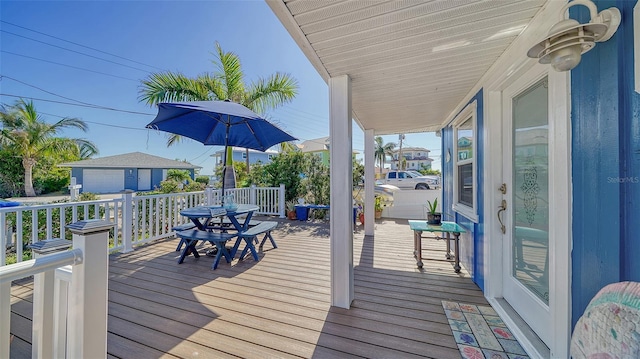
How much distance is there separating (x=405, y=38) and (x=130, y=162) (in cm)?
2220

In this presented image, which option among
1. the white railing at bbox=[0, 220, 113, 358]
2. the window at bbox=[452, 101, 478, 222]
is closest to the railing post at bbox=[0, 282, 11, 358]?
the white railing at bbox=[0, 220, 113, 358]

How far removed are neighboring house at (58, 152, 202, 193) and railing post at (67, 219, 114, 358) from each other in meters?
21.0

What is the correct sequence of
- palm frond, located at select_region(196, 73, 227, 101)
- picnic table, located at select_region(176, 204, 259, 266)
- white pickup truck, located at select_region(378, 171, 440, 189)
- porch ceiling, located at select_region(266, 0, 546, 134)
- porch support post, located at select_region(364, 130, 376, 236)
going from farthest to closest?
white pickup truck, located at select_region(378, 171, 440, 189) → palm frond, located at select_region(196, 73, 227, 101) → porch support post, located at select_region(364, 130, 376, 236) → picnic table, located at select_region(176, 204, 259, 266) → porch ceiling, located at select_region(266, 0, 546, 134)

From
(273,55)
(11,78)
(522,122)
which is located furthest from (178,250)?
(11,78)

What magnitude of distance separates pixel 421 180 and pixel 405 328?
570 inches

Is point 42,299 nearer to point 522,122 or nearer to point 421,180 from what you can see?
point 522,122

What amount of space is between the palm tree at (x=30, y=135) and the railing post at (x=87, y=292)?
19.4 metres

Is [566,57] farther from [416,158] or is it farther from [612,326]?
[416,158]

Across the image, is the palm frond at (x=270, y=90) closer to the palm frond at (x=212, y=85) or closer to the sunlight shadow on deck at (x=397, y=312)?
the palm frond at (x=212, y=85)

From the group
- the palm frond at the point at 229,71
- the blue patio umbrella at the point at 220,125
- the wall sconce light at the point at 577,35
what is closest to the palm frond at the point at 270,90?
the palm frond at the point at 229,71

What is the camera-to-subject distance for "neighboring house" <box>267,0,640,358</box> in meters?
1.01

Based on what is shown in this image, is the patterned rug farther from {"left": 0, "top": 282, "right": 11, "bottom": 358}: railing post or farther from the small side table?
{"left": 0, "top": 282, "right": 11, "bottom": 358}: railing post

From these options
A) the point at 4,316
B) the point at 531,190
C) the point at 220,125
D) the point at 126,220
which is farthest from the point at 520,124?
the point at 126,220

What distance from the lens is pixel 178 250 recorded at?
3.88 metres
